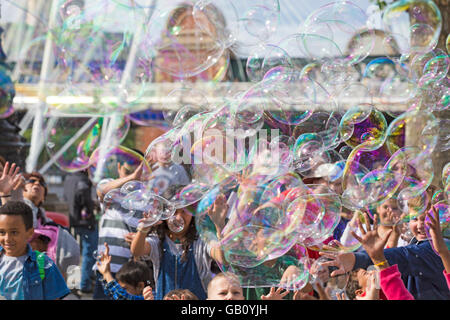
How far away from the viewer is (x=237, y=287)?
347cm

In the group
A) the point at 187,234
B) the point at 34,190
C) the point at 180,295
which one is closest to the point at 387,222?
the point at 187,234

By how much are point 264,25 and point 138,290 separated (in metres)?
2.01

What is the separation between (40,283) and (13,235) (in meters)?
0.34

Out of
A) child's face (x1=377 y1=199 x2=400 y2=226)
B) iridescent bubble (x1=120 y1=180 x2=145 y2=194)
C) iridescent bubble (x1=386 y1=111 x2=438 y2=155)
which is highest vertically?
iridescent bubble (x1=386 y1=111 x2=438 y2=155)


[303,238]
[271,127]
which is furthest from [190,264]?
[271,127]

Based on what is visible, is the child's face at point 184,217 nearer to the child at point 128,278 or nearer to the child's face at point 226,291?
the child at point 128,278

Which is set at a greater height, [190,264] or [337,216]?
[337,216]

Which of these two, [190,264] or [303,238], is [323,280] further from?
[190,264]

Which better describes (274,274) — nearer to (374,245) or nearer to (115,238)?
(374,245)

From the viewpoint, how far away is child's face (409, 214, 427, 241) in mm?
3783

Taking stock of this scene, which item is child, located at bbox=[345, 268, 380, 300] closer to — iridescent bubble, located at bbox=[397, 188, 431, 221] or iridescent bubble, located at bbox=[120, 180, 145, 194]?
iridescent bubble, located at bbox=[397, 188, 431, 221]

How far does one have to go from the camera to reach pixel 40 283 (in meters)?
3.80

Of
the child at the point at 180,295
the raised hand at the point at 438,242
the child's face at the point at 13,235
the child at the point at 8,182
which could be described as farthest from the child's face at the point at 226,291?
the child at the point at 8,182

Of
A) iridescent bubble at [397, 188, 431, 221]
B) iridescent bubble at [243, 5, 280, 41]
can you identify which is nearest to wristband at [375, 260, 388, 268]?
iridescent bubble at [397, 188, 431, 221]
